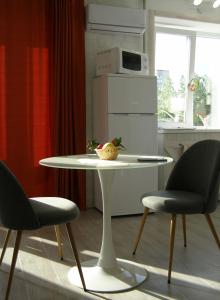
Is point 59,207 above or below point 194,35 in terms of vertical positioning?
below

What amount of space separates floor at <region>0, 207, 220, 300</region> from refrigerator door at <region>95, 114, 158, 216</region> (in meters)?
0.21

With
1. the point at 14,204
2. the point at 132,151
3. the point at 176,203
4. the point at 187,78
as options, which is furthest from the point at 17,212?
the point at 187,78

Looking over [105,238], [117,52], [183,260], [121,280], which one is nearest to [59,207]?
[105,238]

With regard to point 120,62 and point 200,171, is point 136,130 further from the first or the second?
point 200,171

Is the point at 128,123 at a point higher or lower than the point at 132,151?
higher

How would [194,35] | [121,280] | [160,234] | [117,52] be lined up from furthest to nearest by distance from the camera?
[194,35] < [117,52] < [160,234] < [121,280]

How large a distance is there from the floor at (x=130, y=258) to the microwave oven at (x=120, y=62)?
1581mm

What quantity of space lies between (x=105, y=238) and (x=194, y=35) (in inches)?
138

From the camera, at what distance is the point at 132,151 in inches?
151

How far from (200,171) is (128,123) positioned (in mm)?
1332

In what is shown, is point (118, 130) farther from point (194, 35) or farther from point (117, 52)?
point (194, 35)

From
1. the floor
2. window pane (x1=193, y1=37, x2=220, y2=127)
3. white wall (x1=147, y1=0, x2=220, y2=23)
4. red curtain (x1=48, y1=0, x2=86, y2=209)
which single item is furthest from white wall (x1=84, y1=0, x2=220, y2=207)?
the floor

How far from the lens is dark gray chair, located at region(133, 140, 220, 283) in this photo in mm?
2246

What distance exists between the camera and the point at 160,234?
3.22 metres
